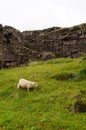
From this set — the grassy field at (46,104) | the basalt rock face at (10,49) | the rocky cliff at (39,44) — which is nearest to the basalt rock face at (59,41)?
the rocky cliff at (39,44)

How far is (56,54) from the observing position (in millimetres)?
82125

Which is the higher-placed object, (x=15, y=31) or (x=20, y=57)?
(x=15, y=31)

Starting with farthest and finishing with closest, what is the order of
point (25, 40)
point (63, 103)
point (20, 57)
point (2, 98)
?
point (25, 40) → point (20, 57) → point (2, 98) → point (63, 103)

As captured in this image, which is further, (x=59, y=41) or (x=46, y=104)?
(x=59, y=41)

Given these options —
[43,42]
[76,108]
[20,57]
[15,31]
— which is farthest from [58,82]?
[43,42]

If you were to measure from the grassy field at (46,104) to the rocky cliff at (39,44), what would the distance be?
95.1ft

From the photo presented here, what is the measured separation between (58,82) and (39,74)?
6870mm

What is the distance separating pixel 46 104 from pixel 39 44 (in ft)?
186

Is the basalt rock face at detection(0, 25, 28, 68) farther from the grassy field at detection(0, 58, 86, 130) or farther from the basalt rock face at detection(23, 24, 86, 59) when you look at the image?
the grassy field at detection(0, 58, 86, 130)

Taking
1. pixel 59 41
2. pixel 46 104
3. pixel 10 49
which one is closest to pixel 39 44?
pixel 59 41

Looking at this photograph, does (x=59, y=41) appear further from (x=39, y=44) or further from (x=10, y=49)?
(x=10, y=49)

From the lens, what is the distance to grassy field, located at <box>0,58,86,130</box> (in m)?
25.1

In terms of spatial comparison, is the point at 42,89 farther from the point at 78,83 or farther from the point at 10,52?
the point at 10,52

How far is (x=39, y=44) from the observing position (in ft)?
281
